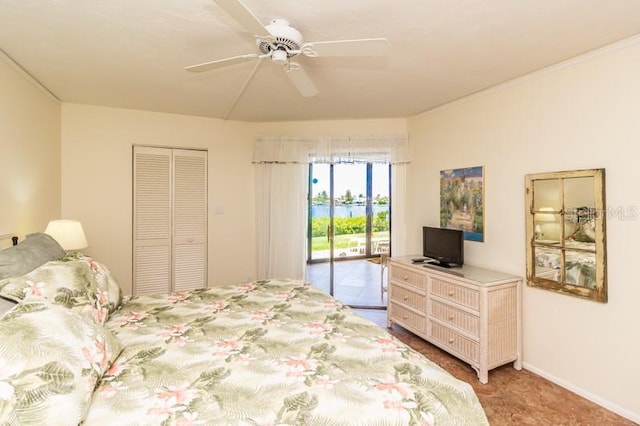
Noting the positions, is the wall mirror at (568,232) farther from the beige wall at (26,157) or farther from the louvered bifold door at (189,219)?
the beige wall at (26,157)

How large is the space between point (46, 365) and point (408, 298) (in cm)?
293

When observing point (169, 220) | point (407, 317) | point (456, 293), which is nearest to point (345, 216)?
point (407, 317)

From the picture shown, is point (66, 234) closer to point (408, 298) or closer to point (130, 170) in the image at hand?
point (130, 170)

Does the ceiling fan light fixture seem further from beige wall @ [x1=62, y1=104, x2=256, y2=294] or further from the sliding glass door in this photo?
beige wall @ [x1=62, y1=104, x2=256, y2=294]

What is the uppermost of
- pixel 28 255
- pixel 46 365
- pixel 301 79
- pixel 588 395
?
pixel 301 79

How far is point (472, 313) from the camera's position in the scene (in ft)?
8.59

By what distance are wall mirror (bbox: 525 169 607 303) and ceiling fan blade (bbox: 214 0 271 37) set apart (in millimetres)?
2378

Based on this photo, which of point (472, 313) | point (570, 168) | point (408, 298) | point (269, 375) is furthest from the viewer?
point (408, 298)

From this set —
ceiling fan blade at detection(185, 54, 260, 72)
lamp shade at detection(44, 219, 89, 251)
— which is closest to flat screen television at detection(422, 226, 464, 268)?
ceiling fan blade at detection(185, 54, 260, 72)

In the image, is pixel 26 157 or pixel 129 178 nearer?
pixel 26 157

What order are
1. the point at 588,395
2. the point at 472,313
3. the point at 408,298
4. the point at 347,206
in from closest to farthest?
the point at 588,395, the point at 472,313, the point at 408,298, the point at 347,206

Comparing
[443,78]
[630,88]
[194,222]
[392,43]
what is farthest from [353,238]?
[630,88]

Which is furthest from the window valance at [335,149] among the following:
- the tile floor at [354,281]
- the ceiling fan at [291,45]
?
the ceiling fan at [291,45]

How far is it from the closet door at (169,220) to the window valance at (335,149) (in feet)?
2.91
